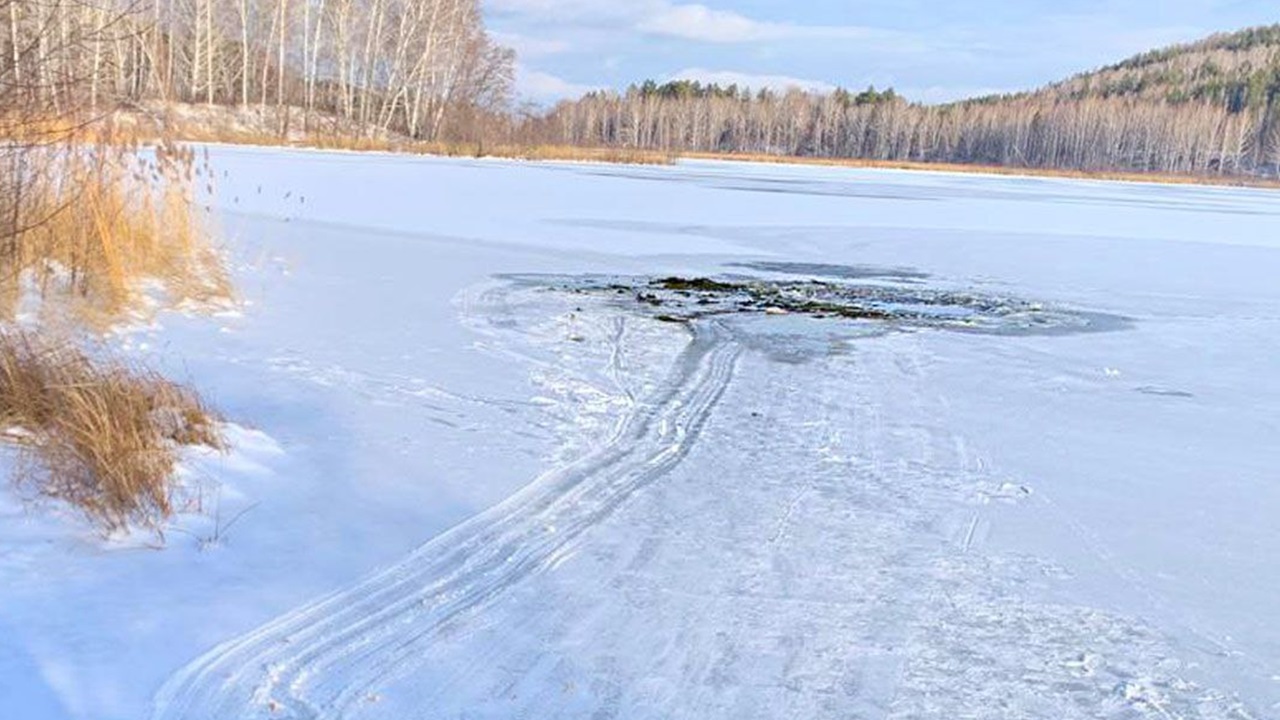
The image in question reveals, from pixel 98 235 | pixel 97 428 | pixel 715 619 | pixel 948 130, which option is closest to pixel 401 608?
pixel 715 619

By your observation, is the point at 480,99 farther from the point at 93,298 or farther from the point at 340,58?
the point at 93,298

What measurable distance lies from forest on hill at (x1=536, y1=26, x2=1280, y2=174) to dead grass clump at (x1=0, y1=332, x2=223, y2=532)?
316 feet

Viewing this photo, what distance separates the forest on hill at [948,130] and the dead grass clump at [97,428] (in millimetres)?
96367

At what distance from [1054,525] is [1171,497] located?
786 mm

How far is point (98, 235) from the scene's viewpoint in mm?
6262

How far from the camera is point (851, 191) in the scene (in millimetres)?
31219

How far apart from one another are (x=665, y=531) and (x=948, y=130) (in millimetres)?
111318

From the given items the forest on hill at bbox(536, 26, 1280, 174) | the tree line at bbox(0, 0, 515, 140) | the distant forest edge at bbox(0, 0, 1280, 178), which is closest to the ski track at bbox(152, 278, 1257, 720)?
the distant forest edge at bbox(0, 0, 1280, 178)

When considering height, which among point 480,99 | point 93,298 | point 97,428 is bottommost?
point 97,428

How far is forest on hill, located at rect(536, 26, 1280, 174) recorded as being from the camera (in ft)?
334

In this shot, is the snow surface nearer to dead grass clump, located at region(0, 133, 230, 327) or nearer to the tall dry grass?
the tall dry grass

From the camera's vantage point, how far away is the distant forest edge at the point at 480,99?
18.9 feet

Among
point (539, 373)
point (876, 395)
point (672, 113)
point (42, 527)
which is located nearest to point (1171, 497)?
point (876, 395)

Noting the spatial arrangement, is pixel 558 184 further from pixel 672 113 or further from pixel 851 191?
pixel 672 113
